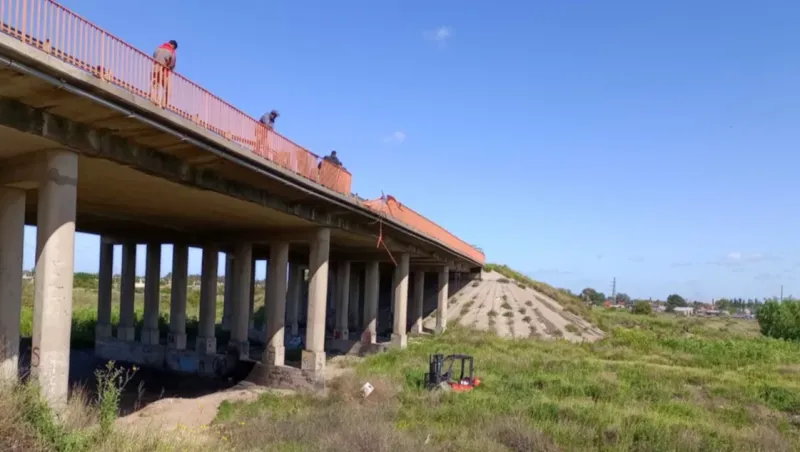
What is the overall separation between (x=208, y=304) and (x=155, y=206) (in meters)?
8.76

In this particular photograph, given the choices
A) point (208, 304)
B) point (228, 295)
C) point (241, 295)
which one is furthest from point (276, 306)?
point (228, 295)

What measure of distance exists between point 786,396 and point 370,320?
64.8 ft

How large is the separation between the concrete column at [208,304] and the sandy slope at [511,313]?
19.6 metres

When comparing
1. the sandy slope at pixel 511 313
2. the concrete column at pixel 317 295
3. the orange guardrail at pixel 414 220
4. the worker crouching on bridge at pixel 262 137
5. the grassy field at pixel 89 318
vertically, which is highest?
the worker crouching on bridge at pixel 262 137

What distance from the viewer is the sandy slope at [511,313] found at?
41.8 meters

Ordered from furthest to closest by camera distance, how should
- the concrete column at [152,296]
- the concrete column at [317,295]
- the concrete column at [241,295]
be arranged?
the concrete column at [152,296] < the concrete column at [241,295] < the concrete column at [317,295]

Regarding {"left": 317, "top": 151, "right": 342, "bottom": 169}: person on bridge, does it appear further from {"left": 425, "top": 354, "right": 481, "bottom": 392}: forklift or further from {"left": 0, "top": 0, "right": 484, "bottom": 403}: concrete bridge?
{"left": 425, "top": 354, "right": 481, "bottom": 392}: forklift

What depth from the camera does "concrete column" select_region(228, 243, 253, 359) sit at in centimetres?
2484

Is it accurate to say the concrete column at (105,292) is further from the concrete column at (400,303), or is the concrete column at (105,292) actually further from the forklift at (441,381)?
the forklift at (441,381)

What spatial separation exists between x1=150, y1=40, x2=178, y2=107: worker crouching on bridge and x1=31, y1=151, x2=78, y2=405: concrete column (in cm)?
189

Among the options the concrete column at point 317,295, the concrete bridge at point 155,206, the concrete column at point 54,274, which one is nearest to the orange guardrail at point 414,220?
the concrete bridge at point 155,206

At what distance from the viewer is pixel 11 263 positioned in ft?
41.6

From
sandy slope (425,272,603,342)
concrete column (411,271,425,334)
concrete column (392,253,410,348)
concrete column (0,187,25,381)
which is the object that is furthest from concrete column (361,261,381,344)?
concrete column (0,187,25,381)

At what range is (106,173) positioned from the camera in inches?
554
